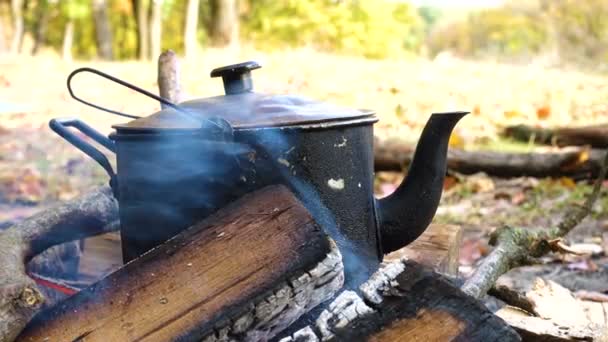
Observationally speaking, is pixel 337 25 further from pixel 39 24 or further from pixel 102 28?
pixel 39 24

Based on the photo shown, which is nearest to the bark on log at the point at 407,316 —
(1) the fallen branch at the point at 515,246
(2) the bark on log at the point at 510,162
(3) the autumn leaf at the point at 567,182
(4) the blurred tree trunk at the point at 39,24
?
(1) the fallen branch at the point at 515,246

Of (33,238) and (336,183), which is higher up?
(336,183)

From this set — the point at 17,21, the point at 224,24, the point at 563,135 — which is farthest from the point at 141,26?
the point at 563,135

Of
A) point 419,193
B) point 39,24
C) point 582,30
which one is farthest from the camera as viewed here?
point 39,24

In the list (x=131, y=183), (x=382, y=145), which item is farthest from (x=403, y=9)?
(x=131, y=183)

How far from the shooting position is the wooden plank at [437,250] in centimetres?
199

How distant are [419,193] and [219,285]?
1.92ft

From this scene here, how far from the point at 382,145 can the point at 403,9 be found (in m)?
10.0

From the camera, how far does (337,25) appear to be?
12.7 meters

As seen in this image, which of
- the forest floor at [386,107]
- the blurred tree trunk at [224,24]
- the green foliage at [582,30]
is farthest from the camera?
the green foliage at [582,30]

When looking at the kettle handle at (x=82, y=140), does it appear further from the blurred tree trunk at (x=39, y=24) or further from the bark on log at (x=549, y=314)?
the blurred tree trunk at (x=39, y=24)

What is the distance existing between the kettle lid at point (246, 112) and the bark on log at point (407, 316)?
1.20ft

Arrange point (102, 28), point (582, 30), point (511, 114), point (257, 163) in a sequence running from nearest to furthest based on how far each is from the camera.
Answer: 1. point (257, 163)
2. point (511, 114)
3. point (582, 30)
4. point (102, 28)

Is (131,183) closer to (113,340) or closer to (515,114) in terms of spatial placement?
(113,340)
